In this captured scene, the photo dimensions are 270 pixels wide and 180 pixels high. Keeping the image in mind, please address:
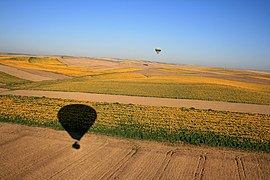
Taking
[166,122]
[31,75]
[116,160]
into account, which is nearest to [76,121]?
[116,160]

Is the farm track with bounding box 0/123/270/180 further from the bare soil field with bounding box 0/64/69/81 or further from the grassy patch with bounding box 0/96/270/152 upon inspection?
the bare soil field with bounding box 0/64/69/81

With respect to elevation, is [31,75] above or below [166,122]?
below

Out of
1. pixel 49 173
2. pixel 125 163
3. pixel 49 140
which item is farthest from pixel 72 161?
pixel 49 140

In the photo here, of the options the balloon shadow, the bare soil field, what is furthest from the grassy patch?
the bare soil field

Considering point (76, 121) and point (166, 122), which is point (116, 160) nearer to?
point (76, 121)

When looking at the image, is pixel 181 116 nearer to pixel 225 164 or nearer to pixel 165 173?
pixel 225 164

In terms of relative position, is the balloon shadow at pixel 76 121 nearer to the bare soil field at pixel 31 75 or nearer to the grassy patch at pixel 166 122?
the grassy patch at pixel 166 122

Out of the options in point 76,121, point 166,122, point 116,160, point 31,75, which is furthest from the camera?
point 31,75
